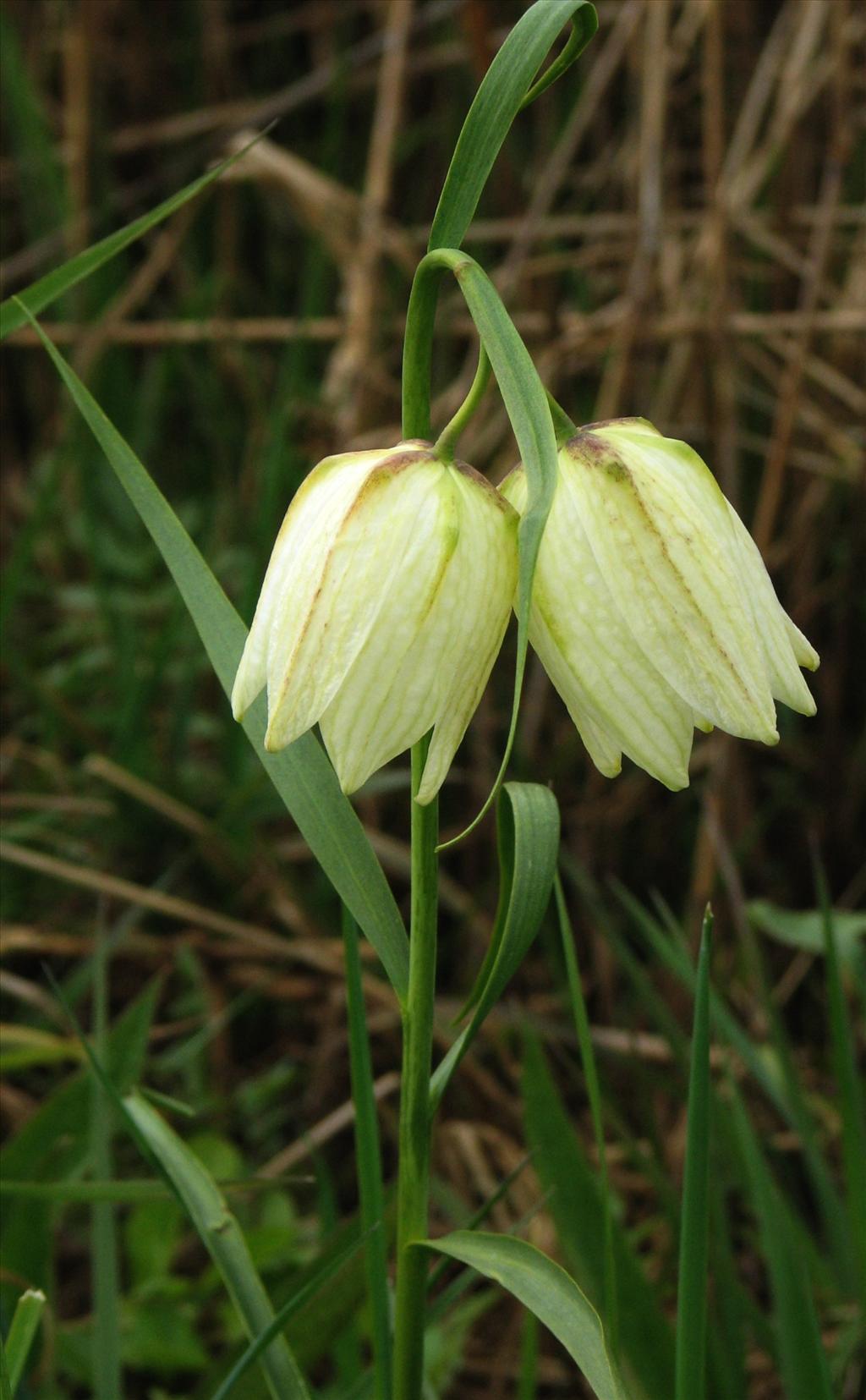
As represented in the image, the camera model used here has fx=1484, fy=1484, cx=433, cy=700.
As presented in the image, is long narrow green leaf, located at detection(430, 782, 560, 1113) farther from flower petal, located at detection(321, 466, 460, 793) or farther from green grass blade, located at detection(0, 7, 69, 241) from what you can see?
green grass blade, located at detection(0, 7, 69, 241)

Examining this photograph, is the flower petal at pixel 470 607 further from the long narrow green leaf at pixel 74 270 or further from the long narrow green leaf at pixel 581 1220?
the long narrow green leaf at pixel 581 1220

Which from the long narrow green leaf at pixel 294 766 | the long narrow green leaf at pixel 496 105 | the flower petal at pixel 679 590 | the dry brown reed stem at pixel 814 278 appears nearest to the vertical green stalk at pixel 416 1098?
the long narrow green leaf at pixel 294 766

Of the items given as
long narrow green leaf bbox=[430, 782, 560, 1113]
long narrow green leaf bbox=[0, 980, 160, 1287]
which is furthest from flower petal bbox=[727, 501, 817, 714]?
long narrow green leaf bbox=[0, 980, 160, 1287]

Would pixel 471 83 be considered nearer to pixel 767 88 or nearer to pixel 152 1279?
pixel 767 88

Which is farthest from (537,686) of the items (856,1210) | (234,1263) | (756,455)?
(234,1263)

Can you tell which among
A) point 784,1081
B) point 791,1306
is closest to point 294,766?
point 791,1306

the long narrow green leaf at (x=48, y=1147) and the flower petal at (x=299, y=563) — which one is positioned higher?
the flower petal at (x=299, y=563)

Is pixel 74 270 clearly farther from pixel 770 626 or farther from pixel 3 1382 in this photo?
pixel 3 1382
